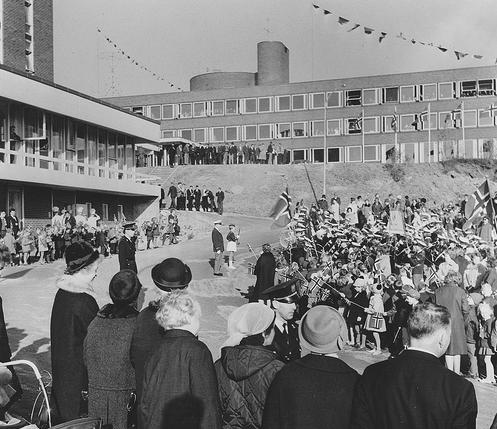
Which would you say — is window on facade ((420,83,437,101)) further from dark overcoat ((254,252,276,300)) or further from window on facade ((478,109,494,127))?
dark overcoat ((254,252,276,300))

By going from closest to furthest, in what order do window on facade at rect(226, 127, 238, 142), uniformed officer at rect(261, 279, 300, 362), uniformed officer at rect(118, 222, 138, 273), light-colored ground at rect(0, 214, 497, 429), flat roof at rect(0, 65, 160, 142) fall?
uniformed officer at rect(261, 279, 300, 362), light-colored ground at rect(0, 214, 497, 429), uniformed officer at rect(118, 222, 138, 273), flat roof at rect(0, 65, 160, 142), window on facade at rect(226, 127, 238, 142)

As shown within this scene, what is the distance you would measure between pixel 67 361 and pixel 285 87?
198 feet

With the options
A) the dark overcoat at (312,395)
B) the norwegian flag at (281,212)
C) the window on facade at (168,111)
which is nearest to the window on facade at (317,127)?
the window on facade at (168,111)

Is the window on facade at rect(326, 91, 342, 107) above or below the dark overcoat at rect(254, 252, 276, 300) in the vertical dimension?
above

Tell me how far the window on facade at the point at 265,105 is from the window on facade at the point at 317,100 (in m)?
4.28

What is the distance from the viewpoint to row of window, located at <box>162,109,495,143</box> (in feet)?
192

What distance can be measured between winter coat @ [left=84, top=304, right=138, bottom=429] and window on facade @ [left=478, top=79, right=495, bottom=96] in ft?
193

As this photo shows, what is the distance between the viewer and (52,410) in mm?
5281

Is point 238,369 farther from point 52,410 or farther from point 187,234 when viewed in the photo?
point 187,234

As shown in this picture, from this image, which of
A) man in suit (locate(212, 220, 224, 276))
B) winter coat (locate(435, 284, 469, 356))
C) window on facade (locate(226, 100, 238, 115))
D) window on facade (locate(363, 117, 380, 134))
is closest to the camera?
winter coat (locate(435, 284, 469, 356))

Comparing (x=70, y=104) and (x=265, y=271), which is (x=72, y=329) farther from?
(x=70, y=104)

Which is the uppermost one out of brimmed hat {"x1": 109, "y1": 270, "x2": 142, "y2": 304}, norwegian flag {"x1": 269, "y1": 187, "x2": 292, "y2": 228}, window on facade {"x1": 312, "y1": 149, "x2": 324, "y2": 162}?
window on facade {"x1": 312, "y1": 149, "x2": 324, "y2": 162}

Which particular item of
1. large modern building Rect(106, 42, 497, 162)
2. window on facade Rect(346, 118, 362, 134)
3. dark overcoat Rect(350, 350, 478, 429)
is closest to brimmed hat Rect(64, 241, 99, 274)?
dark overcoat Rect(350, 350, 478, 429)

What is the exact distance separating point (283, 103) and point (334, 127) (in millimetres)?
5579
